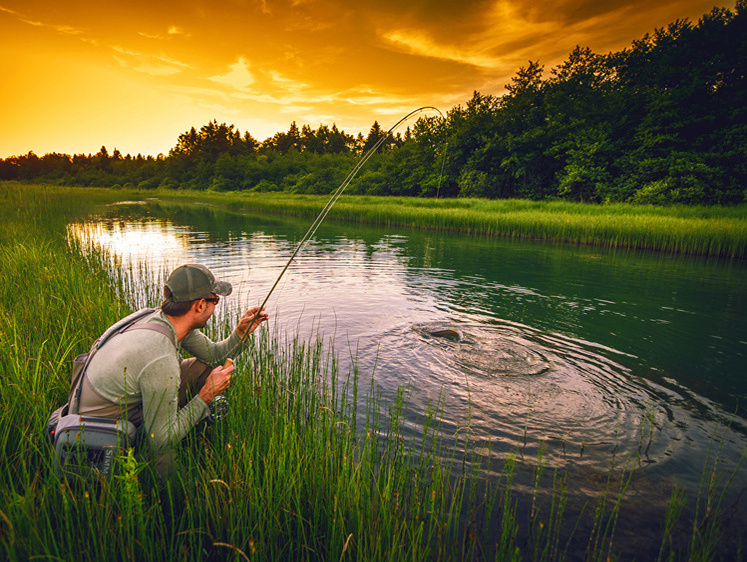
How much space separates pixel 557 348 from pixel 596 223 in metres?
16.7

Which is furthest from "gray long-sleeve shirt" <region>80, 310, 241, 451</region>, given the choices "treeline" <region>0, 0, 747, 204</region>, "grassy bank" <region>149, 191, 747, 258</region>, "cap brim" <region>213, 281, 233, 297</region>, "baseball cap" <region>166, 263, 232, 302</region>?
"grassy bank" <region>149, 191, 747, 258</region>

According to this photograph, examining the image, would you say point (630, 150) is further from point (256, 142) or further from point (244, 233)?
point (256, 142)

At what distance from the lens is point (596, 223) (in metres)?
20.4

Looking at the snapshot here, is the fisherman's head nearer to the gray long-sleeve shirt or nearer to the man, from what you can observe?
the man

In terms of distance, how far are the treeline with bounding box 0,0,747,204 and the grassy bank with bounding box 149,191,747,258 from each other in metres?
4.38

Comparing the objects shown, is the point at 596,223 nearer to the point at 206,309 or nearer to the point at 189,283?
the point at 206,309

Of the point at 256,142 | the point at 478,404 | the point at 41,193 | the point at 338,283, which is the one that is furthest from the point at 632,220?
the point at 256,142

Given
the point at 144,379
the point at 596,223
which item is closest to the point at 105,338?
the point at 144,379

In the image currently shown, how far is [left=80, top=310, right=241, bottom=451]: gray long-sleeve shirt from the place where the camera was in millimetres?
2260

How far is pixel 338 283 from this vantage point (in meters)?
11.2

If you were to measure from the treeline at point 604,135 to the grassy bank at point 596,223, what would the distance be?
438 cm

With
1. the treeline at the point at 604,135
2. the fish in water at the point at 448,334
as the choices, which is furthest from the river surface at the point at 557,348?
the treeline at the point at 604,135

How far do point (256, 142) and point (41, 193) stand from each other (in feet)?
321

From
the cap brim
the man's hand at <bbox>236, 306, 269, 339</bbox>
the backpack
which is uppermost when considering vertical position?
the cap brim
